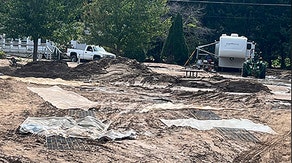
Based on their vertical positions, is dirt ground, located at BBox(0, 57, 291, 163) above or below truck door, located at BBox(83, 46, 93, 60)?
below

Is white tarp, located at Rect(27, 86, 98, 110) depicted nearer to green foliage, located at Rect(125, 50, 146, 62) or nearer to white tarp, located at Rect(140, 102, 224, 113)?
white tarp, located at Rect(140, 102, 224, 113)

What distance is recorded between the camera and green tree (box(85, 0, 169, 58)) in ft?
126

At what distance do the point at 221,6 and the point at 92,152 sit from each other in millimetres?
47797

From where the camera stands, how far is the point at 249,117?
14953mm

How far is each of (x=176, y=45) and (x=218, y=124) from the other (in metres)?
32.5

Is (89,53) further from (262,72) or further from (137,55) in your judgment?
(262,72)

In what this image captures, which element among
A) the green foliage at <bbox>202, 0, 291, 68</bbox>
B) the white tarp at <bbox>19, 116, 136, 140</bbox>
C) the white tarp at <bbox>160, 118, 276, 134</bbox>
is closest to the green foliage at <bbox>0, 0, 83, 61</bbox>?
the white tarp at <bbox>160, 118, 276, 134</bbox>

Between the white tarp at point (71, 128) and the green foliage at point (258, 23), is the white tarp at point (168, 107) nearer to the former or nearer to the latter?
the white tarp at point (71, 128)

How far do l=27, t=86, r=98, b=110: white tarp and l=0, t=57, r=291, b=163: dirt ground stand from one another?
1.13 ft

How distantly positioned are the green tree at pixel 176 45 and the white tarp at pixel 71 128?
1326 inches

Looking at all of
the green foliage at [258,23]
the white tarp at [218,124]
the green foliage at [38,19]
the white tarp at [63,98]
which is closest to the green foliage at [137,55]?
the green foliage at [258,23]

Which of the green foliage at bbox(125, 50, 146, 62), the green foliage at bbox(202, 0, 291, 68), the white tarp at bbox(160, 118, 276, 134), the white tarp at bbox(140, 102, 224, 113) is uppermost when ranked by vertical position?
the green foliage at bbox(202, 0, 291, 68)

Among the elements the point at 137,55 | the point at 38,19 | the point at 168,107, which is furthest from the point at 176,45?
the point at 168,107

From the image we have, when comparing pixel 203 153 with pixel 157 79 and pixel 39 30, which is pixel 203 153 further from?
pixel 39 30
